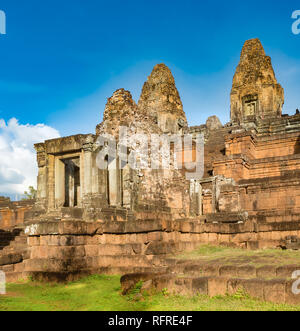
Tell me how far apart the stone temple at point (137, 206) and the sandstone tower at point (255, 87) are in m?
8.92

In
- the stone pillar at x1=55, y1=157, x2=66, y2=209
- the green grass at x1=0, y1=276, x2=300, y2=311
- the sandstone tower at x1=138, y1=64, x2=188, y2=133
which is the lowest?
the green grass at x1=0, y1=276, x2=300, y2=311

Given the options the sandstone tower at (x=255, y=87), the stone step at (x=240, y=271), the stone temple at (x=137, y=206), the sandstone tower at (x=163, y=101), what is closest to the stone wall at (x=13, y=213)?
the stone temple at (x=137, y=206)

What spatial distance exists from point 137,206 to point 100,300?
26.8ft

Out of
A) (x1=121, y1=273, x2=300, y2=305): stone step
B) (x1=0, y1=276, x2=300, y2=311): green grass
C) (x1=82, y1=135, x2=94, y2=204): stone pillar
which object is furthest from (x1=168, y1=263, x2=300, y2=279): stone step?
(x1=82, y1=135, x2=94, y2=204): stone pillar

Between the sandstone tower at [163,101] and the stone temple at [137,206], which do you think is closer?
the stone temple at [137,206]

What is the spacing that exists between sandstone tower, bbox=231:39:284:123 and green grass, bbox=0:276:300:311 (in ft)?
107

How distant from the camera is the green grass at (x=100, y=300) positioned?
6359 millimetres

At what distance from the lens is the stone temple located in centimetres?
1007

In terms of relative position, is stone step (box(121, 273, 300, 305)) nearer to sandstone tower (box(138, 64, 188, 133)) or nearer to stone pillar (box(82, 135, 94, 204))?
stone pillar (box(82, 135, 94, 204))

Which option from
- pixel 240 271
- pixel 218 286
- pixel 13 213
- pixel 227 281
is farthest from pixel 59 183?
pixel 13 213

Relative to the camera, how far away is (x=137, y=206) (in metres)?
15.5

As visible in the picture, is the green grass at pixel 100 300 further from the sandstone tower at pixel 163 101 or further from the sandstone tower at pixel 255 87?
the sandstone tower at pixel 255 87
